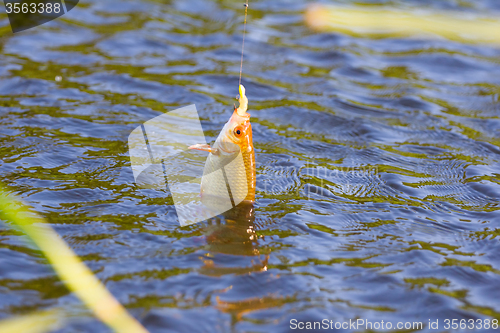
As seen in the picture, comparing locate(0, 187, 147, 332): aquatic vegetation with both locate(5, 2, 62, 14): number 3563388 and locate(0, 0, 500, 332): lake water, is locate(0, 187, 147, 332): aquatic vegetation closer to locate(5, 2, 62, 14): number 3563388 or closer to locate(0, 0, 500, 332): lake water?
locate(0, 0, 500, 332): lake water

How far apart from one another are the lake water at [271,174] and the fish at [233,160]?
1.38 feet

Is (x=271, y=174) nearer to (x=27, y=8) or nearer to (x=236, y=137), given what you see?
(x=236, y=137)

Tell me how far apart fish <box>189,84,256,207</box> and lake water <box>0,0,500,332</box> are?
421mm

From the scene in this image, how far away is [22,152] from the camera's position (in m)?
5.07

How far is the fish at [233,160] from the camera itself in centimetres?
370

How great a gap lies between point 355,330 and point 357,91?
15.8 feet

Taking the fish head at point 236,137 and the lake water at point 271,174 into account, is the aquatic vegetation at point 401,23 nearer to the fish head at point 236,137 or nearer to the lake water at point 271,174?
the lake water at point 271,174

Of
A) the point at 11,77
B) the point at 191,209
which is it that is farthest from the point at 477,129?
the point at 11,77

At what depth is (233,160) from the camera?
147 inches

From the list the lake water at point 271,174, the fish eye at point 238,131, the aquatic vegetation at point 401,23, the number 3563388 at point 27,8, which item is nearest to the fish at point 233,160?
the fish eye at point 238,131

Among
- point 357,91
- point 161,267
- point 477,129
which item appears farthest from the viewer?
point 357,91

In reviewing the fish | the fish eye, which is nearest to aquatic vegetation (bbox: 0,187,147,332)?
the fish

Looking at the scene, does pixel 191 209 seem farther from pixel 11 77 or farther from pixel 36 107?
pixel 11 77

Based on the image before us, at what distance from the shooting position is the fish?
370 cm
